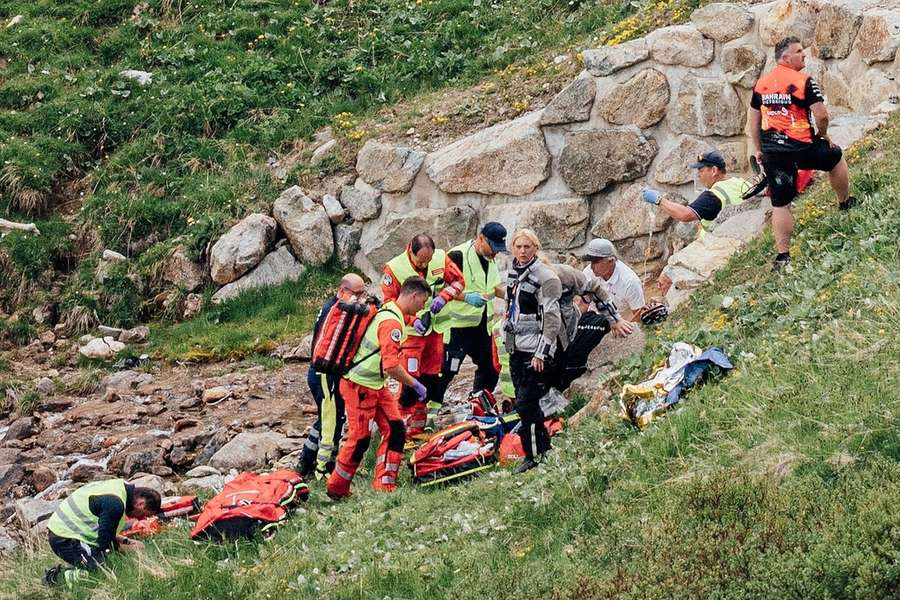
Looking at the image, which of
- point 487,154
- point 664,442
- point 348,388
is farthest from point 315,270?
point 664,442

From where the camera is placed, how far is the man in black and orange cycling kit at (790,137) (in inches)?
392

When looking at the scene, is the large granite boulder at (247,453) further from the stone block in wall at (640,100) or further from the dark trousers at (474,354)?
the stone block in wall at (640,100)

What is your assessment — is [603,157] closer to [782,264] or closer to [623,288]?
[623,288]

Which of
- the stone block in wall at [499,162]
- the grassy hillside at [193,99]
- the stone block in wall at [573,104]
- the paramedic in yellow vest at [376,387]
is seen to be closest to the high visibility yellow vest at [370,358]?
the paramedic in yellow vest at [376,387]

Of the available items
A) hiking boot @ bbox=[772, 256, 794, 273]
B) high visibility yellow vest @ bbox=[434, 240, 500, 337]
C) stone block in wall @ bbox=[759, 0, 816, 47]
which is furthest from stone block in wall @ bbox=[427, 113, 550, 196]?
hiking boot @ bbox=[772, 256, 794, 273]

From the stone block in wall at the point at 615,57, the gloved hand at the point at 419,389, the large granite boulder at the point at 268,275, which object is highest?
the stone block in wall at the point at 615,57

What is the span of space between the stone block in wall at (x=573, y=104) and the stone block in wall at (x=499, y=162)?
25 centimetres

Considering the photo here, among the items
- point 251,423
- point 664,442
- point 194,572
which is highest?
point 664,442

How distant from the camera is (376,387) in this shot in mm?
9727

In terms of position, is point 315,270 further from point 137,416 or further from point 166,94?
point 166,94

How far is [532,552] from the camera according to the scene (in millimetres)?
7000

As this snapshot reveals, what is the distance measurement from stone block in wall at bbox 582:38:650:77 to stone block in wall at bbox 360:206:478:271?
229cm

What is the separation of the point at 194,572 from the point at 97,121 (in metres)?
11.2

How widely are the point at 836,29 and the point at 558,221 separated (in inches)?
150
